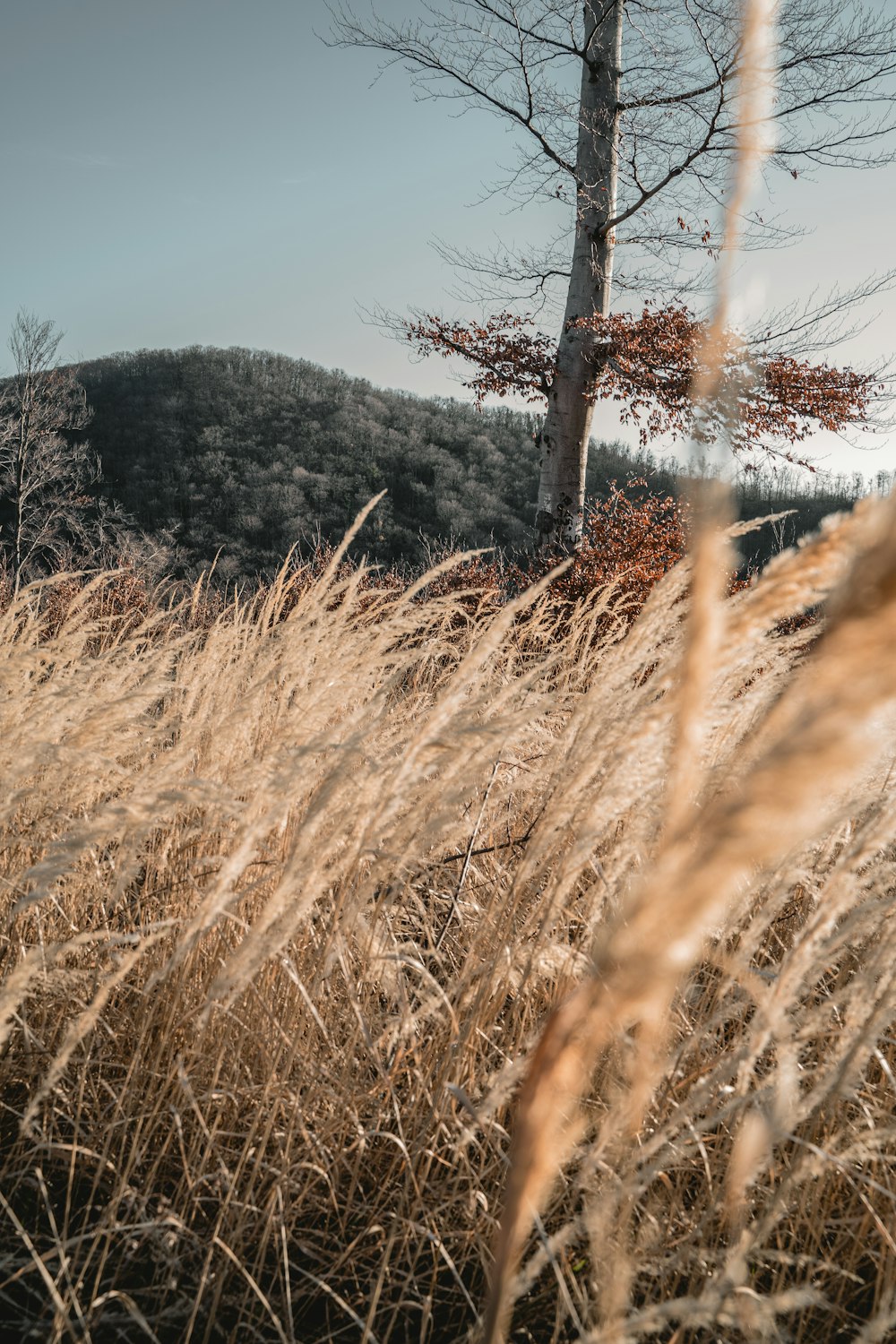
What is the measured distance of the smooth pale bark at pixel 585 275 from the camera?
802cm

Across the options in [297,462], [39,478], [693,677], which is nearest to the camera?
[693,677]

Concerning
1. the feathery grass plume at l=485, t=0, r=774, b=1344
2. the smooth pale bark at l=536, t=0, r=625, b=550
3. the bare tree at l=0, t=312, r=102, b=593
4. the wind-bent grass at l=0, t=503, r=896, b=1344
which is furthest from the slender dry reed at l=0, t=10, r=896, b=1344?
the bare tree at l=0, t=312, r=102, b=593

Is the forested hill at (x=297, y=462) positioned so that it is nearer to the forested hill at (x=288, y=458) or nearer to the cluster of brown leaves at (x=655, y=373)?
the forested hill at (x=288, y=458)

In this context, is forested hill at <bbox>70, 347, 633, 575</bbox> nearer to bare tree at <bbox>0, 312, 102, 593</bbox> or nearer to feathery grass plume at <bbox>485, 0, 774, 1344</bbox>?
bare tree at <bbox>0, 312, 102, 593</bbox>

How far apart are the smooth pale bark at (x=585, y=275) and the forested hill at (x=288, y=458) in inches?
627

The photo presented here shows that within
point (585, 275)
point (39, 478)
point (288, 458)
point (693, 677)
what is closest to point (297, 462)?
point (288, 458)

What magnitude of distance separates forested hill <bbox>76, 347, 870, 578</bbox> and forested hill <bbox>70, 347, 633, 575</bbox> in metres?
0.07

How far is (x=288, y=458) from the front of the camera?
99.7 feet

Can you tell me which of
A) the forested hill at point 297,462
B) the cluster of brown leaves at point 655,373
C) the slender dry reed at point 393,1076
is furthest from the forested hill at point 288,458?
the slender dry reed at point 393,1076

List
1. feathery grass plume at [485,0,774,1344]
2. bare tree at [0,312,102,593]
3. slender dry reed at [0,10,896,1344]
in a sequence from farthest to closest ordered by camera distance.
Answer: bare tree at [0,312,102,593], slender dry reed at [0,10,896,1344], feathery grass plume at [485,0,774,1344]

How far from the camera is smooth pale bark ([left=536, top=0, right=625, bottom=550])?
8.02 metres

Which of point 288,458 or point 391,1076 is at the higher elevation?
point 288,458

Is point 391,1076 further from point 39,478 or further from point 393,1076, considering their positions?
point 39,478

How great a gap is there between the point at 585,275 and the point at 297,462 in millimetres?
23586
